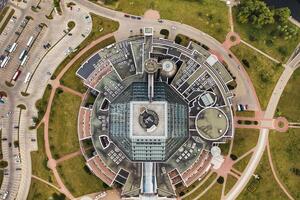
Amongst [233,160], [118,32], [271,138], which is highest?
[118,32]

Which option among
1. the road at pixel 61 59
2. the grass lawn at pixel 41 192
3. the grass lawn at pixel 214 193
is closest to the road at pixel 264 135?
the road at pixel 61 59

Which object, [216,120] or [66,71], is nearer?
[216,120]

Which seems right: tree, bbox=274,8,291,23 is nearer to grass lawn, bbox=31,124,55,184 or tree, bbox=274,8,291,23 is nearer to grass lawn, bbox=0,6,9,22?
grass lawn, bbox=31,124,55,184

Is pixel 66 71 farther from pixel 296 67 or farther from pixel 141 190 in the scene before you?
pixel 296 67

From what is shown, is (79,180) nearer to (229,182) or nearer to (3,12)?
(229,182)

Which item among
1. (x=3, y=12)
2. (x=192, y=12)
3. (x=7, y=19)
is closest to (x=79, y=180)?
(x=7, y=19)

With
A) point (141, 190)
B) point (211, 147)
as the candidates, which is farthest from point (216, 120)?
point (141, 190)

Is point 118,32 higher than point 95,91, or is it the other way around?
point 118,32
